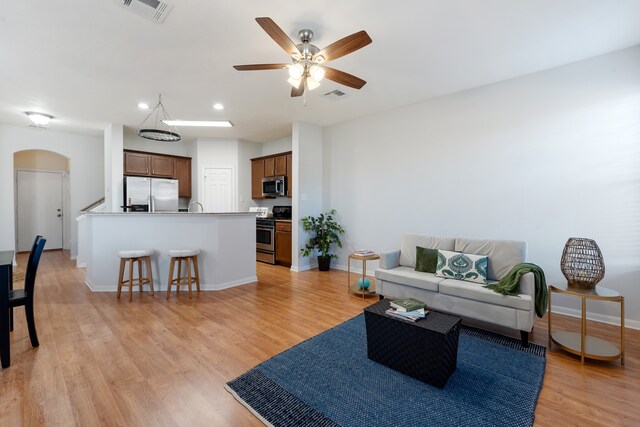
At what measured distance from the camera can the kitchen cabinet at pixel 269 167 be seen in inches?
251

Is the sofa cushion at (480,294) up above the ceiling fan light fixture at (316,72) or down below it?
below

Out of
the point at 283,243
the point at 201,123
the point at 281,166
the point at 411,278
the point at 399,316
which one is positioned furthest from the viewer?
the point at 281,166

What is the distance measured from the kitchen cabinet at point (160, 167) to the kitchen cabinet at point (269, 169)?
5.20 ft

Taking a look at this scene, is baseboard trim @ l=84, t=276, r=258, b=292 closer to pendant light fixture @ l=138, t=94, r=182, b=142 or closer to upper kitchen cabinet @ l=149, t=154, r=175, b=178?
pendant light fixture @ l=138, t=94, r=182, b=142

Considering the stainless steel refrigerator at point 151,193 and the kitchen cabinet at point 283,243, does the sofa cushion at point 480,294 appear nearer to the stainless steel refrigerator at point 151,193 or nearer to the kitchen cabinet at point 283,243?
the kitchen cabinet at point 283,243

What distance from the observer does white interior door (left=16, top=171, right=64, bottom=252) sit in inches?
→ 271

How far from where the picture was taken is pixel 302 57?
254cm

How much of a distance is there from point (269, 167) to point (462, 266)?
4615 mm

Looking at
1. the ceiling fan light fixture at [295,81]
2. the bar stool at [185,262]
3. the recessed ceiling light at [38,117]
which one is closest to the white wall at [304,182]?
the bar stool at [185,262]

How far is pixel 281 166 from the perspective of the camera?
6195 mm

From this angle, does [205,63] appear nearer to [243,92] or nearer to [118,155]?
[243,92]

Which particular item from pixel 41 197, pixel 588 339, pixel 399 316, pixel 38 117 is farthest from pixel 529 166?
pixel 41 197

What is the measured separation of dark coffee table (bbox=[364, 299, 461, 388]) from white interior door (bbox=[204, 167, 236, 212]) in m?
5.30

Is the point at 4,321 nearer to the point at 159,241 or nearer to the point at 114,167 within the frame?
the point at 159,241
